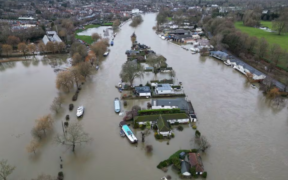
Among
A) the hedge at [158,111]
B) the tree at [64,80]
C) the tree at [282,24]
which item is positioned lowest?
the hedge at [158,111]

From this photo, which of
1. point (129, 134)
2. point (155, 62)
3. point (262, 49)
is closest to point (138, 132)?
point (129, 134)

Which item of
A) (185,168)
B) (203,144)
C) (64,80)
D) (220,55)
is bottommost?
(185,168)

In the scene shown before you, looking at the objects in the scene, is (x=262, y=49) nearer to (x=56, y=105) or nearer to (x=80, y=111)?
(x=80, y=111)

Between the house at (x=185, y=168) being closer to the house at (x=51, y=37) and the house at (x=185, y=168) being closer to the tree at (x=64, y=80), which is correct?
the tree at (x=64, y=80)

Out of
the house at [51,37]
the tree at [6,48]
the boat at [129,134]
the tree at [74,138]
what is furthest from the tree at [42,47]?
the boat at [129,134]

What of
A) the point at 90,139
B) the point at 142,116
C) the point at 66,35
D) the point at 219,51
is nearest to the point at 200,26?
the point at 219,51

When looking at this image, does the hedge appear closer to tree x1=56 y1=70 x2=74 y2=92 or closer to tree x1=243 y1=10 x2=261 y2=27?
tree x1=56 y1=70 x2=74 y2=92
